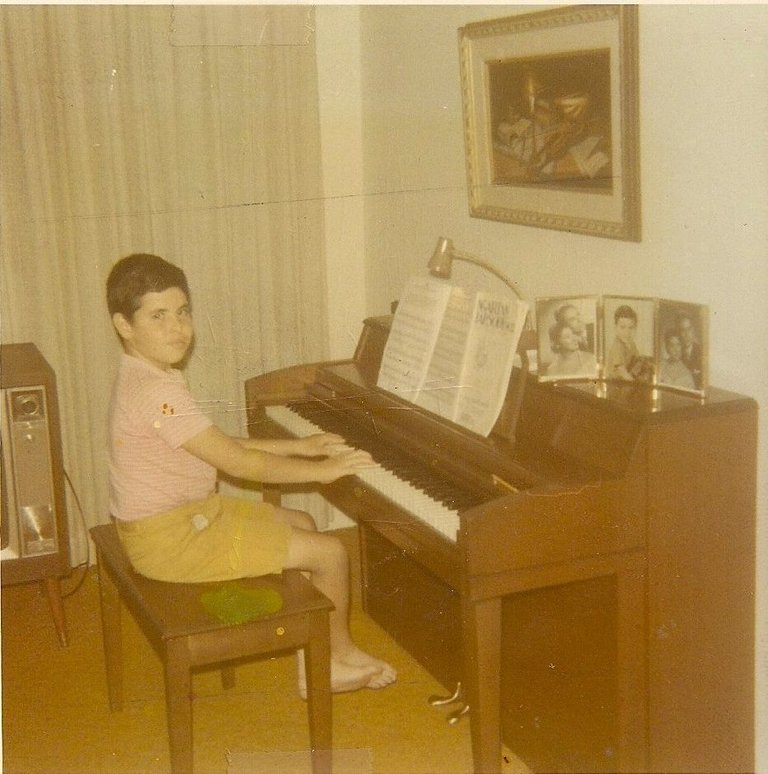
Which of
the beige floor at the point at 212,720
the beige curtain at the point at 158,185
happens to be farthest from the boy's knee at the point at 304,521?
the beige curtain at the point at 158,185

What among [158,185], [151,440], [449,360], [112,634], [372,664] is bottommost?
[372,664]

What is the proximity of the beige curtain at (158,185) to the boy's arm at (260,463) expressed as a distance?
4.07ft

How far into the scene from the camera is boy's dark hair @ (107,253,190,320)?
239cm

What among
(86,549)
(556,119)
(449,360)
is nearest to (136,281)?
(449,360)

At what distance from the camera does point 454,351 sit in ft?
7.84

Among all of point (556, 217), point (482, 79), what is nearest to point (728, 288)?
point (556, 217)

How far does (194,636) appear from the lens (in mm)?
2105

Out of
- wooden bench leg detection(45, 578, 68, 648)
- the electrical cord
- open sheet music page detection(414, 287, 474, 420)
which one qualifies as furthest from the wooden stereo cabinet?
open sheet music page detection(414, 287, 474, 420)

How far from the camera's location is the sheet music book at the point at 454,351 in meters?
2.25

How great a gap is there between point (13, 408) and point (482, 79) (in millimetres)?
1665

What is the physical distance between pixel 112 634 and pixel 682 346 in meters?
1.64

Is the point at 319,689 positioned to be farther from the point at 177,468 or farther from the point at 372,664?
the point at 177,468

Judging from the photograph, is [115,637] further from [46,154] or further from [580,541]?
[46,154]

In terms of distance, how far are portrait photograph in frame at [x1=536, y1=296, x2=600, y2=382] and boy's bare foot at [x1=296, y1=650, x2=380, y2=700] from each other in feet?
3.05
